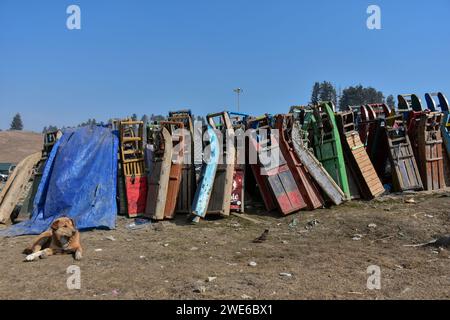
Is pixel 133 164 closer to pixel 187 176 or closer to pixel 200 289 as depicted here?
pixel 187 176

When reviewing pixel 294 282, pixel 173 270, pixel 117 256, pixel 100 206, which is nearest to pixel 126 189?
pixel 100 206

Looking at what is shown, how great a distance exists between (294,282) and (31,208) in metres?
6.46

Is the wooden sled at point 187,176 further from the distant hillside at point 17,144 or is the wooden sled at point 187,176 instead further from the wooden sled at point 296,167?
the distant hillside at point 17,144

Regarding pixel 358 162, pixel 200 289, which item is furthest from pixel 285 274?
pixel 358 162

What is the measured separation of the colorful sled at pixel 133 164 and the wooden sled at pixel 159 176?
0.57ft

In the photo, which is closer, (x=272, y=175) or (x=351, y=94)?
(x=272, y=175)

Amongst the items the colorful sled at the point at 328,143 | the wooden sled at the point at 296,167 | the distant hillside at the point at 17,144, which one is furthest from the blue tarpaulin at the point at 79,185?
the distant hillside at the point at 17,144

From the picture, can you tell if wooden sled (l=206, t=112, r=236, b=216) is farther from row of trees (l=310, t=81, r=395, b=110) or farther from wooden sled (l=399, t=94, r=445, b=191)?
row of trees (l=310, t=81, r=395, b=110)

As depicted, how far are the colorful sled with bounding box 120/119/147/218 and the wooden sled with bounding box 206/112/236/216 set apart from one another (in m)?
1.54

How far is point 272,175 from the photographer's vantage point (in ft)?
27.5

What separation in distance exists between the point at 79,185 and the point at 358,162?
5887 millimetres

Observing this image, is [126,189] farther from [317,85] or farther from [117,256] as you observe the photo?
[317,85]

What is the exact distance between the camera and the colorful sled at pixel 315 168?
331 inches

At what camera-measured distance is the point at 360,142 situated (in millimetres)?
9359
